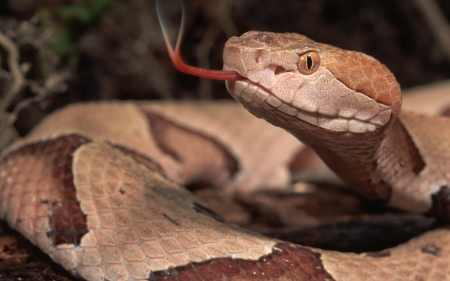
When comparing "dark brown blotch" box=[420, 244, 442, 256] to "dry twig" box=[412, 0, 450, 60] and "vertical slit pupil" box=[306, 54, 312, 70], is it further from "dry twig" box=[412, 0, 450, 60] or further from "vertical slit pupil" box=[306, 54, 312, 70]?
"dry twig" box=[412, 0, 450, 60]

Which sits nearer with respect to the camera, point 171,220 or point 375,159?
point 171,220

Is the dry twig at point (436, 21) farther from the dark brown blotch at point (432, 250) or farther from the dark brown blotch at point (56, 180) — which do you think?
the dark brown blotch at point (56, 180)

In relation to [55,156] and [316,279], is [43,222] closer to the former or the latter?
[55,156]

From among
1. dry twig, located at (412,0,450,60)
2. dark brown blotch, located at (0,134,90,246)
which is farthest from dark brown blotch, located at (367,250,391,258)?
dry twig, located at (412,0,450,60)

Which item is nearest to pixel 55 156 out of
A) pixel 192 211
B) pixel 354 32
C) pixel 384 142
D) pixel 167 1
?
pixel 192 211

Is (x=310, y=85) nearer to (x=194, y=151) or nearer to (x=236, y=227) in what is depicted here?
(x=236, y=227)

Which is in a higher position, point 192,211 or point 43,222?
point 192,211

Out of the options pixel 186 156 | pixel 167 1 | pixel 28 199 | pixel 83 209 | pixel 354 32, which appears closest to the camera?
pixel 83 209

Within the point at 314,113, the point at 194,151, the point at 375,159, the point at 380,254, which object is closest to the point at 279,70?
the point at 314,113
